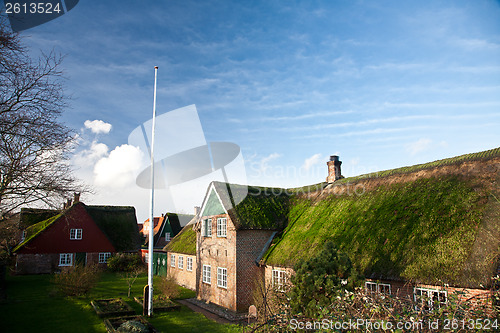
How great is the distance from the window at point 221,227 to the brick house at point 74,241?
1851cm

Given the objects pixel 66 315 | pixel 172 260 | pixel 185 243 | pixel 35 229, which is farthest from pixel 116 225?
pixel 66 315

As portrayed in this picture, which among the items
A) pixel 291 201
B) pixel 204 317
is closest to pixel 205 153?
pixel 291 201

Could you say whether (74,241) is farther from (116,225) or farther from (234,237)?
(234,237)

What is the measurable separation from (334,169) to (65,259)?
31098 mm

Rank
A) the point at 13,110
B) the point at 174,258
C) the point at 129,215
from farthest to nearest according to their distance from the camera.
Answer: the point at 129,215
the point at 174,258
the point at 13,110

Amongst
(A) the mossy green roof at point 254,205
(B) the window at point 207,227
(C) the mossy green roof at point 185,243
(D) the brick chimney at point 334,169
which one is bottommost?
(C) the mossy green roof at point 185,243

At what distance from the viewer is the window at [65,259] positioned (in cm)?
3466

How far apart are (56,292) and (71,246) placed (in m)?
14.6

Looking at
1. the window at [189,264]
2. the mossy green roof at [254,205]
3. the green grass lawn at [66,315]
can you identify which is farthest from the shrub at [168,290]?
the mossy green roof at [254,205]

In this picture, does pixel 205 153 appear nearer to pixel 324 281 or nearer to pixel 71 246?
pixel 324 281

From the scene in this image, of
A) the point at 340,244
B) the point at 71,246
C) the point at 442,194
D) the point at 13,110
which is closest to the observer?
the point at 13,110

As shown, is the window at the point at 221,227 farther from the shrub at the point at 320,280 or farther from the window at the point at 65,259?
the window at the point at 65,259

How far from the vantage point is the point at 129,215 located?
43688 millimetres

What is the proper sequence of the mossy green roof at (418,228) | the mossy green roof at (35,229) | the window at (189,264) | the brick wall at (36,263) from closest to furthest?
the mossy green roof at (418,228) < the window at (189,264) < the brick wall at (36,263) < the mossy green roof at (35,229)
